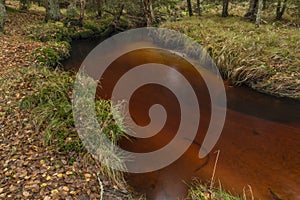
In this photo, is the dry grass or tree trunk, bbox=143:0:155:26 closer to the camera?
the dry grass

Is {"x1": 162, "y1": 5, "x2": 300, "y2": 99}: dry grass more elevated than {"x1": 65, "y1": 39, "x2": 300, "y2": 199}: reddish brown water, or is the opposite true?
{"x1": 162, "y1": 5, "x2": 300, "y2": 99}: dry grass

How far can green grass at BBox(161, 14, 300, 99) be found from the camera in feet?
26.5

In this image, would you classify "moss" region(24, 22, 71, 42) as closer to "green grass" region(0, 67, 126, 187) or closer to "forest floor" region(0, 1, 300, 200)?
"forest floor" region(0, 1, 300, 200)

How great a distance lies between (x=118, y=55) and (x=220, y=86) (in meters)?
5.16

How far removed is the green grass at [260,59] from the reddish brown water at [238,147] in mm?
389

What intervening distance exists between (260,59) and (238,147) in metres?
4.06

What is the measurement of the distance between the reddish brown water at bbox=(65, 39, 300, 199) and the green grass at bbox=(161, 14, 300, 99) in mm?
389

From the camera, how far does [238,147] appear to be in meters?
5.80

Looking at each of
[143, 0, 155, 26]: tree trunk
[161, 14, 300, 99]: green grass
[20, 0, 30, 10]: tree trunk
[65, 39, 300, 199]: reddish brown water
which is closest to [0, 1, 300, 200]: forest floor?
[161, 14, 300, 99]: green grass

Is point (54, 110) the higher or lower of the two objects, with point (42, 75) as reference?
lower

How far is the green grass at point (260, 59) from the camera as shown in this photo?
26.5 feet

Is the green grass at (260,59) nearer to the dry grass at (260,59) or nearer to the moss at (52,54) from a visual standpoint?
the dry grass at (260,59)

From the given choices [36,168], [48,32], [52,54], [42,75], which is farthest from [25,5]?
[36,168]

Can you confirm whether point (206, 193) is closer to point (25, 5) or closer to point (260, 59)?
point (260, 59)
